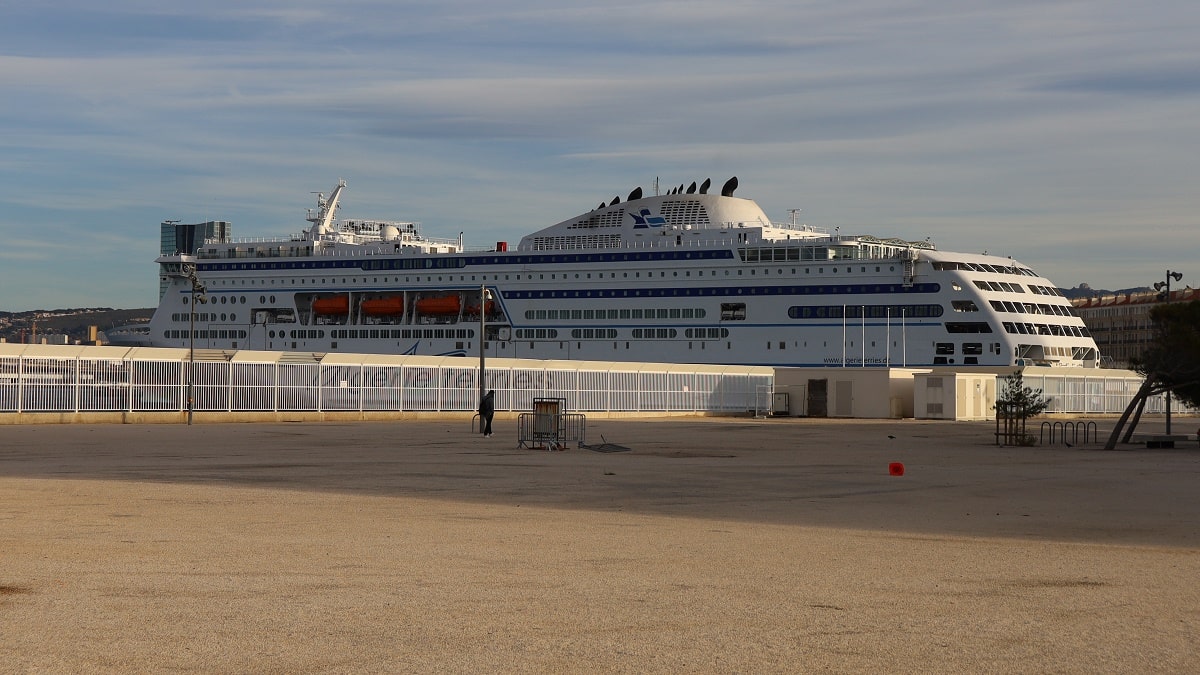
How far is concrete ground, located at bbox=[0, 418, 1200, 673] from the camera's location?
22.6 ft

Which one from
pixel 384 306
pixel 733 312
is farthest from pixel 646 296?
pixel 384 306

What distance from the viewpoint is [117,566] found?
31.2ft

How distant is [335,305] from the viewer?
9894 cm

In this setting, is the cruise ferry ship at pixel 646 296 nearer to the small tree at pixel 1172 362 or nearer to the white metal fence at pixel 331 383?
the white metal fence at pixel 331 383

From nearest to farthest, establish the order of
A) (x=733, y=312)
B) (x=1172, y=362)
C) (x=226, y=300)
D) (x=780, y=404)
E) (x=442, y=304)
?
(x=1172, y=362), (x=780, y=404), (x=733, y=312), (x=442, y=304), (x=226, y=300)

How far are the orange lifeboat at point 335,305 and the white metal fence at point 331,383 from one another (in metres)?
45.8

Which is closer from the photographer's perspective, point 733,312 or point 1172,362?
point 1172,362

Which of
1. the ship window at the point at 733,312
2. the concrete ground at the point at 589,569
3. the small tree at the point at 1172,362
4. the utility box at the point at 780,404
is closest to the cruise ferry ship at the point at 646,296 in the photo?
the ship window at the point at 733,312

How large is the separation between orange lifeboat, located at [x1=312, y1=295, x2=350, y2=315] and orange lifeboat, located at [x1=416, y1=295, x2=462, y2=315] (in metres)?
6.15

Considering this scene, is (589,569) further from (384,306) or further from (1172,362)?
(384,306)

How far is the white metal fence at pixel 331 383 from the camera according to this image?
133ft

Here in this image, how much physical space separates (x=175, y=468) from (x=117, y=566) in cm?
1139

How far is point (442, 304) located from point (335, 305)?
8.61m

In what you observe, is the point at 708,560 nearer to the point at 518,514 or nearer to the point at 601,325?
the point at 518,514
